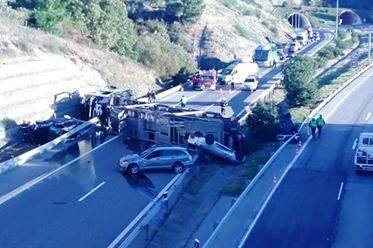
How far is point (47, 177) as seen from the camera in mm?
29516

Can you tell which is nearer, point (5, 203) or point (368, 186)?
point (5, 203)

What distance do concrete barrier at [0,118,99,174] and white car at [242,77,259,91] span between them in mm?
16349

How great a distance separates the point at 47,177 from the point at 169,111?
8067 millimetres

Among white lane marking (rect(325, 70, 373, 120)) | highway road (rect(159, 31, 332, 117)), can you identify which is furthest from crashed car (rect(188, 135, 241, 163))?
white lane marking (rect(325, 70, 373, 120))

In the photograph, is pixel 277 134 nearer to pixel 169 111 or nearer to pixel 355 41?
pixel 169 111

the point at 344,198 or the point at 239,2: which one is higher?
the point at 239,2

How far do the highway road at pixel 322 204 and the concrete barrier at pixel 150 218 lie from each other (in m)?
3.43

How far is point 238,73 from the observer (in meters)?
55.4

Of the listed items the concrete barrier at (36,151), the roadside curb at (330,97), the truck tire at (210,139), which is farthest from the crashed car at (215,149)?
the concrete barrier at (36,151)

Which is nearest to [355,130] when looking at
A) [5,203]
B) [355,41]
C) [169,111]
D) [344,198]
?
[169,111]

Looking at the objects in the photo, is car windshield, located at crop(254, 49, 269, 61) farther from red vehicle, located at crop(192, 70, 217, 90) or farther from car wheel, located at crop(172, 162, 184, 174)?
car wheel, located at crop(172, 162, 184, 174)

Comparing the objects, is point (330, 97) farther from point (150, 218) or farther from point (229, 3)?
point (229, 3)

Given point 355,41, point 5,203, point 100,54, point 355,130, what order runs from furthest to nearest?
point 355,41, point 100,54, point 355,130, point 5,203

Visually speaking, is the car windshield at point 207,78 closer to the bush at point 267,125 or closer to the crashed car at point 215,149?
the bush at point 267,125
